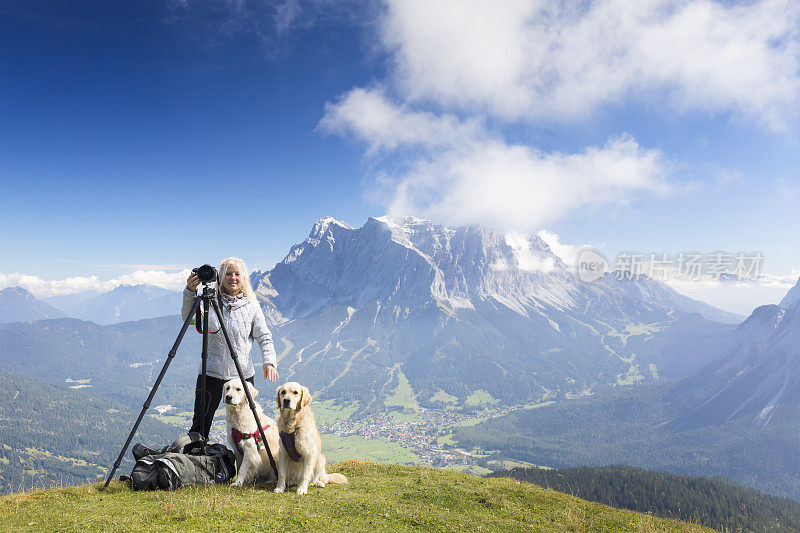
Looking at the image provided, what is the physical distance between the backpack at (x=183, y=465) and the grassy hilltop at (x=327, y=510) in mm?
322

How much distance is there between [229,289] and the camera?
9141 mm

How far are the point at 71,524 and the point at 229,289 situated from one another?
4.95 meters

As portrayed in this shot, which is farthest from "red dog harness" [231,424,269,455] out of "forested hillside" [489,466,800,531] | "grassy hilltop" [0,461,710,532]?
"forested hillside" [489,466,800,531]

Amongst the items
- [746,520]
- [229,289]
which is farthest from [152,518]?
[746,520]

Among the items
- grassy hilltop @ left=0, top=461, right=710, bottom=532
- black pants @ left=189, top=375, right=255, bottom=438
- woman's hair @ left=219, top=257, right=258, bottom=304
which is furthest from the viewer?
woman's hair @ left=219, top=257, right=258, bottom=304

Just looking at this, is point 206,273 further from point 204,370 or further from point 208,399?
point 208,399

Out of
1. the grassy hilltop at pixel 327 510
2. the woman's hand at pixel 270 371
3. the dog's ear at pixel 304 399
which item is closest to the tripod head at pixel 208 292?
the woman's hand at pixel 270 371

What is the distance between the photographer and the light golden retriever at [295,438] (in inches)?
352

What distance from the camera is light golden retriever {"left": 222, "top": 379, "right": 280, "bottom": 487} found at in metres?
8.73

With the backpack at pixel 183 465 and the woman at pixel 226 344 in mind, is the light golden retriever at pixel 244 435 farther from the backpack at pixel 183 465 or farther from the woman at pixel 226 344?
the woman at pixel 226 344

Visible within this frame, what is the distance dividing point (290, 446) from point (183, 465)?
2460mm

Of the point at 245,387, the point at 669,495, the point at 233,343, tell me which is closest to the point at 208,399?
the point at 245,387

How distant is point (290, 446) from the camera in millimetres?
9047

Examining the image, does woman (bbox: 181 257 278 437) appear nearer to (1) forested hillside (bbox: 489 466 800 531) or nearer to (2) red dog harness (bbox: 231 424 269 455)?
(2) red dog harness (bbox: 231 424 269 455)
